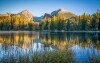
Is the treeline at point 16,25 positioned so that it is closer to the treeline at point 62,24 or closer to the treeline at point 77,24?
the treeline at point 62,24

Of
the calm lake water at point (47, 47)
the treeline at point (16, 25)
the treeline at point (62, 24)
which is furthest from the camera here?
the treeline at point (16, 25)

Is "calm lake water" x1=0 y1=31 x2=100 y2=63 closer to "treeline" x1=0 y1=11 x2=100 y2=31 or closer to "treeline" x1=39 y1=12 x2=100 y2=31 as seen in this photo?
"treeline" x1=39 y1=12 x2=100 y2=31

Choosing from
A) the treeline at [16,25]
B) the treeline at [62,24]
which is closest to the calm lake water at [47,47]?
the treeline at [62,24]

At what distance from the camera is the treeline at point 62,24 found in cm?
11162

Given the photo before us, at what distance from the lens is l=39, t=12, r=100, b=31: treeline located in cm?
11051

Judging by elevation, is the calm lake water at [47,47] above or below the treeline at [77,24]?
below

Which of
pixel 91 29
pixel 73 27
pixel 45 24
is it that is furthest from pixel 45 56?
pixel 45 24

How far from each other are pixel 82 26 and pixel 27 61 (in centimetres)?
10329

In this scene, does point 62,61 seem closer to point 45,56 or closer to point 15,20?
point 45,56

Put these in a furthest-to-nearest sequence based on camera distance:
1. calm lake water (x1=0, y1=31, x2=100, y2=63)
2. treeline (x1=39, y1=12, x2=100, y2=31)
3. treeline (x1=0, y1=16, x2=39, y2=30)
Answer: treeline (x1=0, y1=16, x2=39, y2=30) → treeline (x1=39, y1=12, x2=100, y2=31) → calm lake water (x1=0, y1=31, x2=100, y2=63)

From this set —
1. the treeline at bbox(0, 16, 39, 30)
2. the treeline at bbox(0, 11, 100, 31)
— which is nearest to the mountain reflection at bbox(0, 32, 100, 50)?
the treeline at bbox(0, 11, 100, 31)

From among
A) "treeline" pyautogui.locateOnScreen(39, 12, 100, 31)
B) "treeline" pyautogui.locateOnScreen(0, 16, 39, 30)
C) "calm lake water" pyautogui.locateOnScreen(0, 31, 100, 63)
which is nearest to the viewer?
"calm lake water" pyautogui.locateOnScreen(0, 31, 100, 63)

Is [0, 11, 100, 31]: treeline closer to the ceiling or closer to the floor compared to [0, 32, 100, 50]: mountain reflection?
closer to the ceiling

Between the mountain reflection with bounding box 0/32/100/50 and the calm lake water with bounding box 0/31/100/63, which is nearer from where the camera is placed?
the calm lake water with bounding box 0/31/100/63
